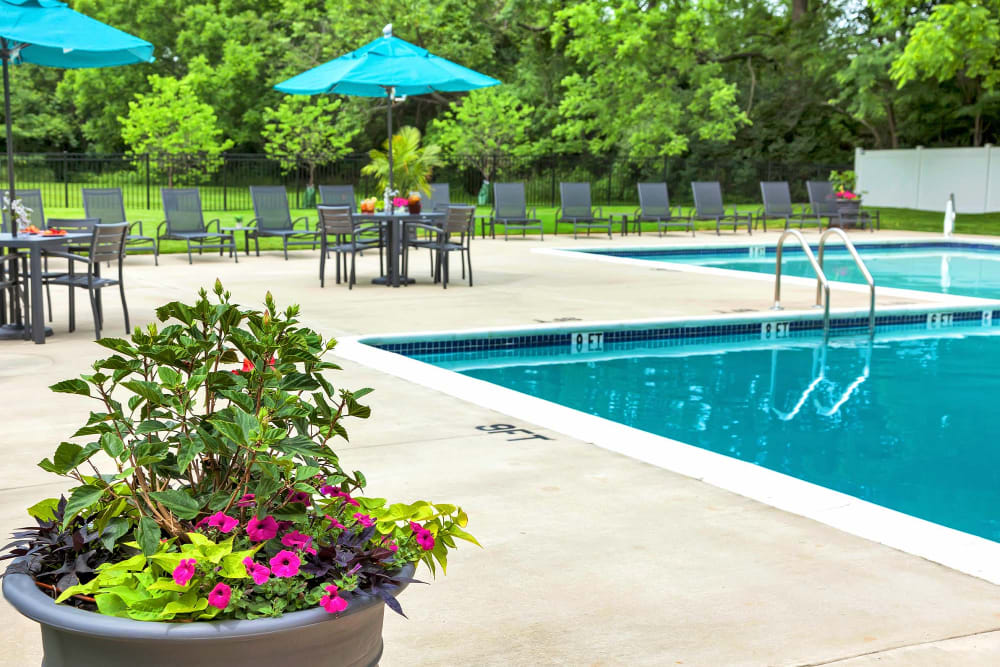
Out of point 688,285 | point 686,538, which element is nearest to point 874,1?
point 688,285

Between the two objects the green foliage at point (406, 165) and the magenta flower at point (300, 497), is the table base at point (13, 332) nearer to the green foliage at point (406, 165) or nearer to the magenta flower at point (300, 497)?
the magenta flower at point (300, 497)

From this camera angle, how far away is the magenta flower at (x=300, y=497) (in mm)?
2028

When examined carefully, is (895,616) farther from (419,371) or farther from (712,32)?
(712,32)

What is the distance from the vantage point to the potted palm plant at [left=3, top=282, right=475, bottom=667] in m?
1.80

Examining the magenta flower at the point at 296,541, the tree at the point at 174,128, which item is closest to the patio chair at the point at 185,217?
the tree at the point at 174,128

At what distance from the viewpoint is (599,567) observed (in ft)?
11.4

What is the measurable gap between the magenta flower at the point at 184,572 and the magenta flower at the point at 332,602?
218 mm

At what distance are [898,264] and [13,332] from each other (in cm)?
1266

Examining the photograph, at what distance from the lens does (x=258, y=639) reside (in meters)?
1.80

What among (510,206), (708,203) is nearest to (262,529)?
(510,206)

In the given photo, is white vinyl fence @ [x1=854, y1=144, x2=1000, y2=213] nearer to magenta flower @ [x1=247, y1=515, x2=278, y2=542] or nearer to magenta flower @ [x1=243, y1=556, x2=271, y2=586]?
magenta flower @ [x1=247, y1=515, x2=278, y2=542]

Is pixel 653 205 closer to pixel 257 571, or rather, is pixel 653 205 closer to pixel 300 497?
pixel 300 497

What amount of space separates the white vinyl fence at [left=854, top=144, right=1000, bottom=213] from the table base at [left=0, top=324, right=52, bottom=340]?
21.5 m

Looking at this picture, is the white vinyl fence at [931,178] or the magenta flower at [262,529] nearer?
the magenta flower at [262,529]
